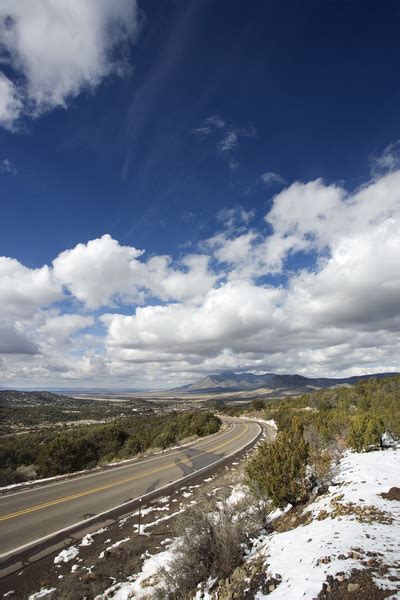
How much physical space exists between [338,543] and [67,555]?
6770 mm

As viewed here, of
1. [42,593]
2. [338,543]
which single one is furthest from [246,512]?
[42,593]

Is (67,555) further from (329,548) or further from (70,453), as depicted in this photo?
(70,453)

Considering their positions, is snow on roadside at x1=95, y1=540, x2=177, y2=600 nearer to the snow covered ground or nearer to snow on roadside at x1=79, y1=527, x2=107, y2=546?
the snow covered ground

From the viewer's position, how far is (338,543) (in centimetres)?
547

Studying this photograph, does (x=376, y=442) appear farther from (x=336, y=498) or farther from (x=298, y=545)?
(x=298, y=545)

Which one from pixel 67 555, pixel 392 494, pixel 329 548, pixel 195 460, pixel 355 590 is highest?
pixel 355 590

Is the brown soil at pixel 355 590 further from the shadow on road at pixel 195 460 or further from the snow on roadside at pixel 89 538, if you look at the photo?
the shadow on road at pixel 195 460

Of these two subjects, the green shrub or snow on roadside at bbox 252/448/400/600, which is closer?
snow on roadside at bbox 252/448/400/600

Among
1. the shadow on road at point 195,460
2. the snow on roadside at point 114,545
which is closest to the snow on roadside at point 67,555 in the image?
the snow on roadside at point 114,545

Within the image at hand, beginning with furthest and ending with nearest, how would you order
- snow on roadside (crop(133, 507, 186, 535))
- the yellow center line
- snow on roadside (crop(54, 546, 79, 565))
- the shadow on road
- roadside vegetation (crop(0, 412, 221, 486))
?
roadside vegetation (crop(0, 412, 221, 486))
the shadow on road
the yellow center line
snow on roadside (crop(133, 507, 186, 535))
snow on roadside (crop(54, 546, 79, 565))

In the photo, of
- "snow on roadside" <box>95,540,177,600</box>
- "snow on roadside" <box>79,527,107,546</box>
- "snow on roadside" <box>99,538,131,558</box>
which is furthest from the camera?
"snow on roadside" <box>79,527,107,546</box>

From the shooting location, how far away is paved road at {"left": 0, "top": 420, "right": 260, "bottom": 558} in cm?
968

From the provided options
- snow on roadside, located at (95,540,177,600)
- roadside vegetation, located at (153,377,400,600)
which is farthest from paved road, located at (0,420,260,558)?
roadside vegetation, located at (153,377,400,600)

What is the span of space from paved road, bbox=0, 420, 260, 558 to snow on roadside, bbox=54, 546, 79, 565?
4.07ft
